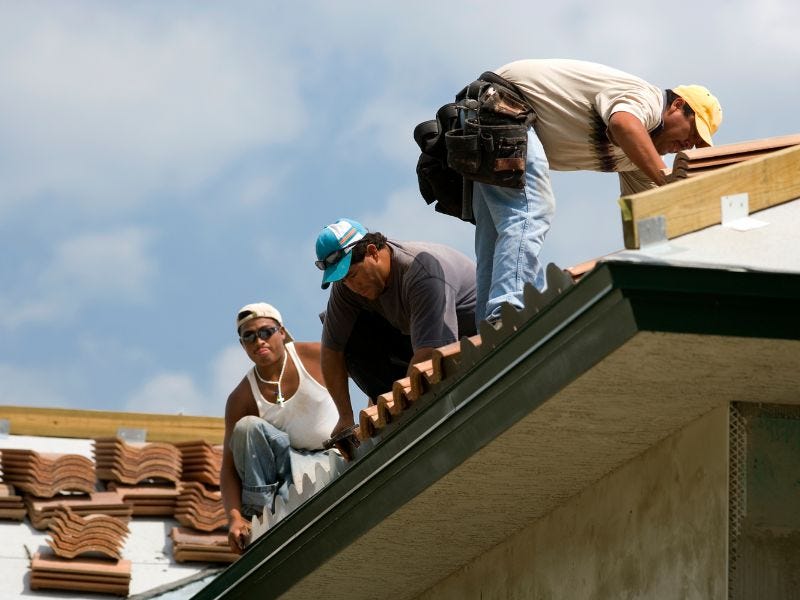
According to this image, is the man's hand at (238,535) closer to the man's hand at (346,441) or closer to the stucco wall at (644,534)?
the man's hand at (346,441)

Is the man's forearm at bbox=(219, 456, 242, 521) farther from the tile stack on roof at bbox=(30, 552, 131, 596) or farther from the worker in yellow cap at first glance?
the worker in yellow cap

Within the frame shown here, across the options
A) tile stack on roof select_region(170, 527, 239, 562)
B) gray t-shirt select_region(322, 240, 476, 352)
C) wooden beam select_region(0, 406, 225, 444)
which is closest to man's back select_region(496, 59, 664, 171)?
gray t-shirt select_region(322, 240, 476, 352)

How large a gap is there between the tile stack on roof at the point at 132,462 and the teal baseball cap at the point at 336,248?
10.8 feet

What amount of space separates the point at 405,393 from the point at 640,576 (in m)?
1.10

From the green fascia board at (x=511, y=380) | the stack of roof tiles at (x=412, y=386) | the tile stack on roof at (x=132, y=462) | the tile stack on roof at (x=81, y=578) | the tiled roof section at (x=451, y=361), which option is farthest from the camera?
the tile stack on roof at (x=132, y=462)

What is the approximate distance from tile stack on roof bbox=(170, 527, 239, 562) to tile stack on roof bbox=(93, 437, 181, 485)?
101cm

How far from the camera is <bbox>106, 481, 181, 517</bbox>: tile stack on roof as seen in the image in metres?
10.6

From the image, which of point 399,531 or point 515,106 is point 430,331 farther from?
point 399,531

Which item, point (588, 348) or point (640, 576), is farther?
point (640, 576)

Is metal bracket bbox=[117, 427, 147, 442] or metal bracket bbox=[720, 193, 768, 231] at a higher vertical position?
metal bracket bbox=[117, 427, 147, 442]

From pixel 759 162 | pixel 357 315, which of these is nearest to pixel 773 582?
pixel 759 162

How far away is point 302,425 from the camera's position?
32.0 feet

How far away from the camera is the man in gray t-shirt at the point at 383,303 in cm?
783

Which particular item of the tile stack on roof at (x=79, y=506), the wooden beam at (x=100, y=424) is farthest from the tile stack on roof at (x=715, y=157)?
the wooden beam at (x=100, y=424)
